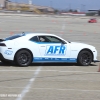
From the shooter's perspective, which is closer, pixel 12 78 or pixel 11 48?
pixel 12 78

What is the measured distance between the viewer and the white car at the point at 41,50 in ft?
47.1

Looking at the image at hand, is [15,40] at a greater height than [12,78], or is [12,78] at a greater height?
[15,40]

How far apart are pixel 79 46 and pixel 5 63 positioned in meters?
3.12

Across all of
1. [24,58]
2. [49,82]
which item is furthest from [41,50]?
[49,82]

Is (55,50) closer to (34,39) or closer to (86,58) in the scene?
(34,39)

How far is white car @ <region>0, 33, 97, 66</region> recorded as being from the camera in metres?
14.3

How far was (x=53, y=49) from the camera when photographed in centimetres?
1494

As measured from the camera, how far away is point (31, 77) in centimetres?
1183

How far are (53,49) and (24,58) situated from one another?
127 centimetres

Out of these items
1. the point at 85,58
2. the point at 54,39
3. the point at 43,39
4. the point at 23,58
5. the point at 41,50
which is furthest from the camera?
the point at 85,58

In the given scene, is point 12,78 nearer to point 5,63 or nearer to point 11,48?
point 11,48

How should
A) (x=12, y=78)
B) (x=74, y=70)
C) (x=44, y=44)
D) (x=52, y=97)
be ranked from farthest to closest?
(x=44, y=44)
(x=74, y=70)
(x=12, y=78)
(x=52, y=97)

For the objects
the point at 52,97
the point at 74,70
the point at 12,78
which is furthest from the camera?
the point at 74,70

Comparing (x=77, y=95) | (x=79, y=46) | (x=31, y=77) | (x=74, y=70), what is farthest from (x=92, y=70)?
(x=77, y=95)
